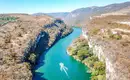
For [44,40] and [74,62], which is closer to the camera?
[74,62]

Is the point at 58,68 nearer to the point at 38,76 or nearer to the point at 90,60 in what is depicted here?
the point at 38,76

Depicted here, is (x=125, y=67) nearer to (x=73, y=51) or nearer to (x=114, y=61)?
(x=114, y=61)

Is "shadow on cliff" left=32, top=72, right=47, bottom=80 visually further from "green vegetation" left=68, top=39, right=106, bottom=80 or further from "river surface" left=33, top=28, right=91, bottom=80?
"green vegetation" left=68, top=39, right=106, bottom=80

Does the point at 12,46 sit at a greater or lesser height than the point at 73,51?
greater

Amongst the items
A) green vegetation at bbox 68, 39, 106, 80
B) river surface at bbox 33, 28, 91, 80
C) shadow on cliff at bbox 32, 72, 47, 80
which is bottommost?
river surface at bbox 33, 28, 91, 80

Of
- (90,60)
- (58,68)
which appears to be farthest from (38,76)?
(90,60)

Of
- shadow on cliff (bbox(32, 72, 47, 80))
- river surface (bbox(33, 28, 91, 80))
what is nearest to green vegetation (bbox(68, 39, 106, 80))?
river surface (bbox(33, 28, 91, 80))

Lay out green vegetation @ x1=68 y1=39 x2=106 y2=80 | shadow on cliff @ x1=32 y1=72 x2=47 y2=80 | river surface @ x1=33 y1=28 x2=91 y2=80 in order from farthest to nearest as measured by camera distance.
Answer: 1. river surface @ x1=33 y1=28 x2=91 y2=80
2. shadow on cliff @ x1=32 y1=72 x2=47 y2=80
3. green vegetation @ x1=68 y1=39 x2=106 y2=80

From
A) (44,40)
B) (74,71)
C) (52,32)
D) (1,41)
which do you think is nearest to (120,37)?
(74,71)
